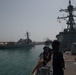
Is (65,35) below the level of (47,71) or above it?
above

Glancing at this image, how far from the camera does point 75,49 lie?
845 inches

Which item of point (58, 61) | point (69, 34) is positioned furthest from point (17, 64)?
point (58, 61)

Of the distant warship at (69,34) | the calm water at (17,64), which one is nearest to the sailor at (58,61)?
the calm water at (17,64)

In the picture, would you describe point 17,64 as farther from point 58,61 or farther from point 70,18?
point 58,61

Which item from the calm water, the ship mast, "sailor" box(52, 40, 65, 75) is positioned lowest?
the calm water

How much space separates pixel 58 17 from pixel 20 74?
2665cm

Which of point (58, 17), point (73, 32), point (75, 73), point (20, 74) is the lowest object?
point (20, 74)

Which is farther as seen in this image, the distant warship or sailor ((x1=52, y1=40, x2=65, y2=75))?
the distant warship

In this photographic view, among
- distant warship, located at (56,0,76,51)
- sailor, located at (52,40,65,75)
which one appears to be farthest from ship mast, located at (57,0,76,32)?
sailor, located at (52,40,65,75)

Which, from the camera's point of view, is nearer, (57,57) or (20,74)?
(57,57)

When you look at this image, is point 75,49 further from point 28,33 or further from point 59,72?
point 28,33


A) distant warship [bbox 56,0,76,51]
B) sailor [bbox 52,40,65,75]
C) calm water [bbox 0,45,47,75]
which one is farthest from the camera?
distant warship [bbox 56,0,76,51]

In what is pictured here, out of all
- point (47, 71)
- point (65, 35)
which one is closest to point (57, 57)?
point (47, 71)

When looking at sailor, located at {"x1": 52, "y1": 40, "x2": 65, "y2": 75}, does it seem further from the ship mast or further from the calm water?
the ship mast
